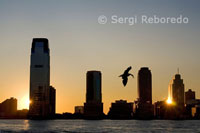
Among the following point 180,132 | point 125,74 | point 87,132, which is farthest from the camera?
point 180,132

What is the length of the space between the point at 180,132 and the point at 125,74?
3911 inches

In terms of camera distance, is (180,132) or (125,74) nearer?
(125,74)

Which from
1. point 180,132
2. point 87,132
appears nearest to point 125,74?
point 87,132

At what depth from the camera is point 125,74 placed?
6444cm

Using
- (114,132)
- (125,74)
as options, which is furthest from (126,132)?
(125,74)

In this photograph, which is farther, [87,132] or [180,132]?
[180,132]

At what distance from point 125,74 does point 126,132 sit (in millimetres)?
90293

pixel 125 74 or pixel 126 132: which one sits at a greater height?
pixel 125 74

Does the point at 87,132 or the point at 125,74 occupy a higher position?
the point at 125,74

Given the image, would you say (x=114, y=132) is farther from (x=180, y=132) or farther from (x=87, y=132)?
(x=180, y=132)

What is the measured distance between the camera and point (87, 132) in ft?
483

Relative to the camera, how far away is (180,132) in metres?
158

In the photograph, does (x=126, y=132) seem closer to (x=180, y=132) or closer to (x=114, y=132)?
(x=114, y=132)

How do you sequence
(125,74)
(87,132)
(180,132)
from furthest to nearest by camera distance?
1. (180,132)
2. (87,132)
3. (125,74)
